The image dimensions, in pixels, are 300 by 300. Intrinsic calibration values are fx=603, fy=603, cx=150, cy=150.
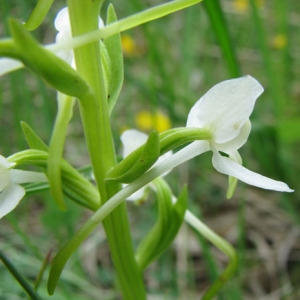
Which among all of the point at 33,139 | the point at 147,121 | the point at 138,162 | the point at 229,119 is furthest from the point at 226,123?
the point at 147,121

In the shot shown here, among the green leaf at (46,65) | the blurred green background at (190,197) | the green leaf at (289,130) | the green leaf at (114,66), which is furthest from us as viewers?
→ the green leaf at (289,130)

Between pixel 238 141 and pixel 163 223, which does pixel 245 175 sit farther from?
pixel 163 223

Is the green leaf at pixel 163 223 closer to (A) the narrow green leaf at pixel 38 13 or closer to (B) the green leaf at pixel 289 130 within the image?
(A) the narrow green leaf at pixel 38 13

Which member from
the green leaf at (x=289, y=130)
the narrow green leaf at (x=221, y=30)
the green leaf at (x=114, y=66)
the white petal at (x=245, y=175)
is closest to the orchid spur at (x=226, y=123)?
the white petal at (x=245, y=175)

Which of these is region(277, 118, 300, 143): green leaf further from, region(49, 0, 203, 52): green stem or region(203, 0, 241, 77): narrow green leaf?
region(49, 0, 203, 52): green stem

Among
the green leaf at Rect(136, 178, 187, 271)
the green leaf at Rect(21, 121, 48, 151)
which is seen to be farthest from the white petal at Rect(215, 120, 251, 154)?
the green leaf at Rect(21, 121, 48, 151)

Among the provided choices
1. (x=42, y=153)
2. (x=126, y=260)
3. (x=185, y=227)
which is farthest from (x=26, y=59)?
(x=185, y=227)

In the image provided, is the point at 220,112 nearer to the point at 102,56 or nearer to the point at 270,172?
the point at 102,56
